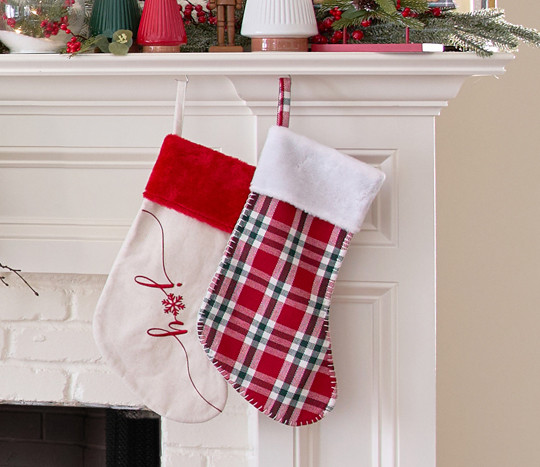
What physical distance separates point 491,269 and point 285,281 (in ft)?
2.17

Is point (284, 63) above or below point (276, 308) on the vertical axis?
above

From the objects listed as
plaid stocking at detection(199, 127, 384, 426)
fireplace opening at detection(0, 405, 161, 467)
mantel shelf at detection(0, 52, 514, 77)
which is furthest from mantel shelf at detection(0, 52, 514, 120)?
fireplace opening at detection(0, 405, 161, 467)

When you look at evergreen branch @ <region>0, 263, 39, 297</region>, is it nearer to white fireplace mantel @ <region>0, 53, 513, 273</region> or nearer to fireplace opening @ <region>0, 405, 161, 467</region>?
white fireplace mantel @ <region>0, 53, 513, 273</region>

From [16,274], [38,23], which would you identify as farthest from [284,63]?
[16,274]

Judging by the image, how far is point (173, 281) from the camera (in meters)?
1.26

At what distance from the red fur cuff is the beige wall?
61 centimetres

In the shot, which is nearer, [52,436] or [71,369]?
[71,369]

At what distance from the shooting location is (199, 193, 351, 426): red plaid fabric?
122 centimetres

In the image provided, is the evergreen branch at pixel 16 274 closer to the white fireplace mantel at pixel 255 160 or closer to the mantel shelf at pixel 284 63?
the white fireplace mantel at pixel 255 160

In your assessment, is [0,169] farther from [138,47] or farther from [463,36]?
[463,36]

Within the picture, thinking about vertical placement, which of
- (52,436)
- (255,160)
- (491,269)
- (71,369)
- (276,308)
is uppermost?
(255,160)

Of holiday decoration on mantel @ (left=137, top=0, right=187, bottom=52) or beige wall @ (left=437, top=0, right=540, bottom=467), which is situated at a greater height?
holiday decoration on mantel @ (left=137, top=0, right=187, bottom=52)

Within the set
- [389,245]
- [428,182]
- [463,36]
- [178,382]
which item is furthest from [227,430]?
[463,36]

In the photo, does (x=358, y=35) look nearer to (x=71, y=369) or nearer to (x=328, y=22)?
(x=328, y=22)
